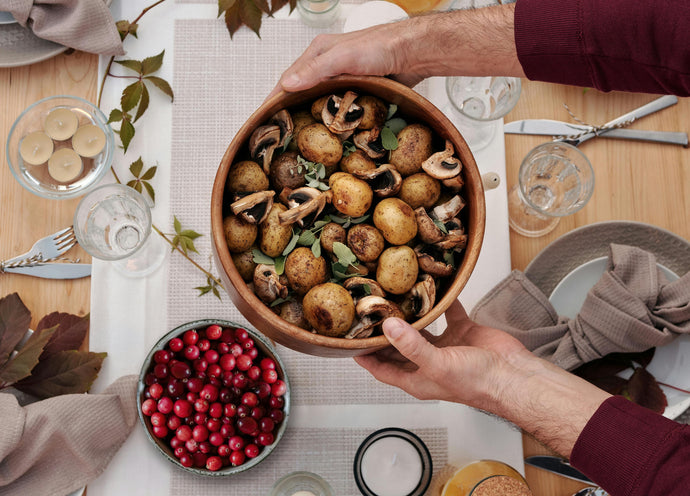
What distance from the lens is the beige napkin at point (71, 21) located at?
0.96 metres

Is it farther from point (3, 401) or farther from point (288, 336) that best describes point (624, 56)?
point (3, 401)

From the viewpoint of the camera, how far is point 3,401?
898 mm

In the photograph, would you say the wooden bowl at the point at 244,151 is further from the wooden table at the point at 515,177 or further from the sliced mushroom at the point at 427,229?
the wooden table at the point at 515,177

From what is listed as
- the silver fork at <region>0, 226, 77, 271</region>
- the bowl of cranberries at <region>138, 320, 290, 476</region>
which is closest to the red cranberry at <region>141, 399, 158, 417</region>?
the bowl of cranberries at <region>138, 320, 290, 476</region>

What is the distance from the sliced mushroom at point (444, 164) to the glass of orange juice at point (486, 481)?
1.70 feet

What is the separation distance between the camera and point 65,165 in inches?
40.3

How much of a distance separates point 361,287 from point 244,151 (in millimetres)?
251

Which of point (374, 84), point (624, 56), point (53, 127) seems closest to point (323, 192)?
point (374, 84)

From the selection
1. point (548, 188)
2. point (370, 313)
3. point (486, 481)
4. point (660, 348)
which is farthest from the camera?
point (548, 188)

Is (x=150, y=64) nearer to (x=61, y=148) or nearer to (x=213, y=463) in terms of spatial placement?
(x=61, y=148)

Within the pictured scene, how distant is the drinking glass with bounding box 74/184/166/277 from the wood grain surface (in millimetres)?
54

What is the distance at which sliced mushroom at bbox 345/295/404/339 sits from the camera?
0.70 meters

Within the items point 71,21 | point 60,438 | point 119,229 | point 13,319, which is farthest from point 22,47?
point 60,438

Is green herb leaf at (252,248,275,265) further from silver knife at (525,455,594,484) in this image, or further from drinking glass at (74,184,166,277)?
silver knife at (525,455,594,484)
